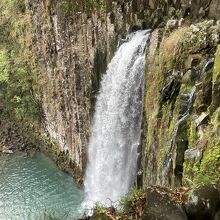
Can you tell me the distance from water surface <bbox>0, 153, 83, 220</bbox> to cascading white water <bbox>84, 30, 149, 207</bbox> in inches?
48.4

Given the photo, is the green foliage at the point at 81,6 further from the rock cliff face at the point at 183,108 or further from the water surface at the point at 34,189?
the water surface at the point at 34,189

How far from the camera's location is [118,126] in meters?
19.4

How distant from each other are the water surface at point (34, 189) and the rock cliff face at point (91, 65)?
1284 millimetres

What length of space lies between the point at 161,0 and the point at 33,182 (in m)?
13.1

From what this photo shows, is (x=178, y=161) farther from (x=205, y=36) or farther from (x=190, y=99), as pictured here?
(x=205, y=36)

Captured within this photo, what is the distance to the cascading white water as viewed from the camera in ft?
57.3

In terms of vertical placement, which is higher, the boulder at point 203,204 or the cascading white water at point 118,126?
the boulder at point 203,204

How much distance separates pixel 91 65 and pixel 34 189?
7.63m

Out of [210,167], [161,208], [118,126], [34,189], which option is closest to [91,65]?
[118,126]

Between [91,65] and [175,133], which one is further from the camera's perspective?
[91,65]

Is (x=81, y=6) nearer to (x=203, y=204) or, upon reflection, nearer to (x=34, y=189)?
(x=34, y=189)

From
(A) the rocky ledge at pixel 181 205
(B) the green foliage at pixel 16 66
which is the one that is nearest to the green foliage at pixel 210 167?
(A) the rocky ledge at pixel 181 205

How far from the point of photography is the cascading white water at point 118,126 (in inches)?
687

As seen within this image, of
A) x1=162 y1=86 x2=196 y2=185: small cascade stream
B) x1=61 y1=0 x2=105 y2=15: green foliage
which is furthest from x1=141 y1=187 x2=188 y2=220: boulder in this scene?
x1=61 y1=0 x2=105 y2=15: green foliage
